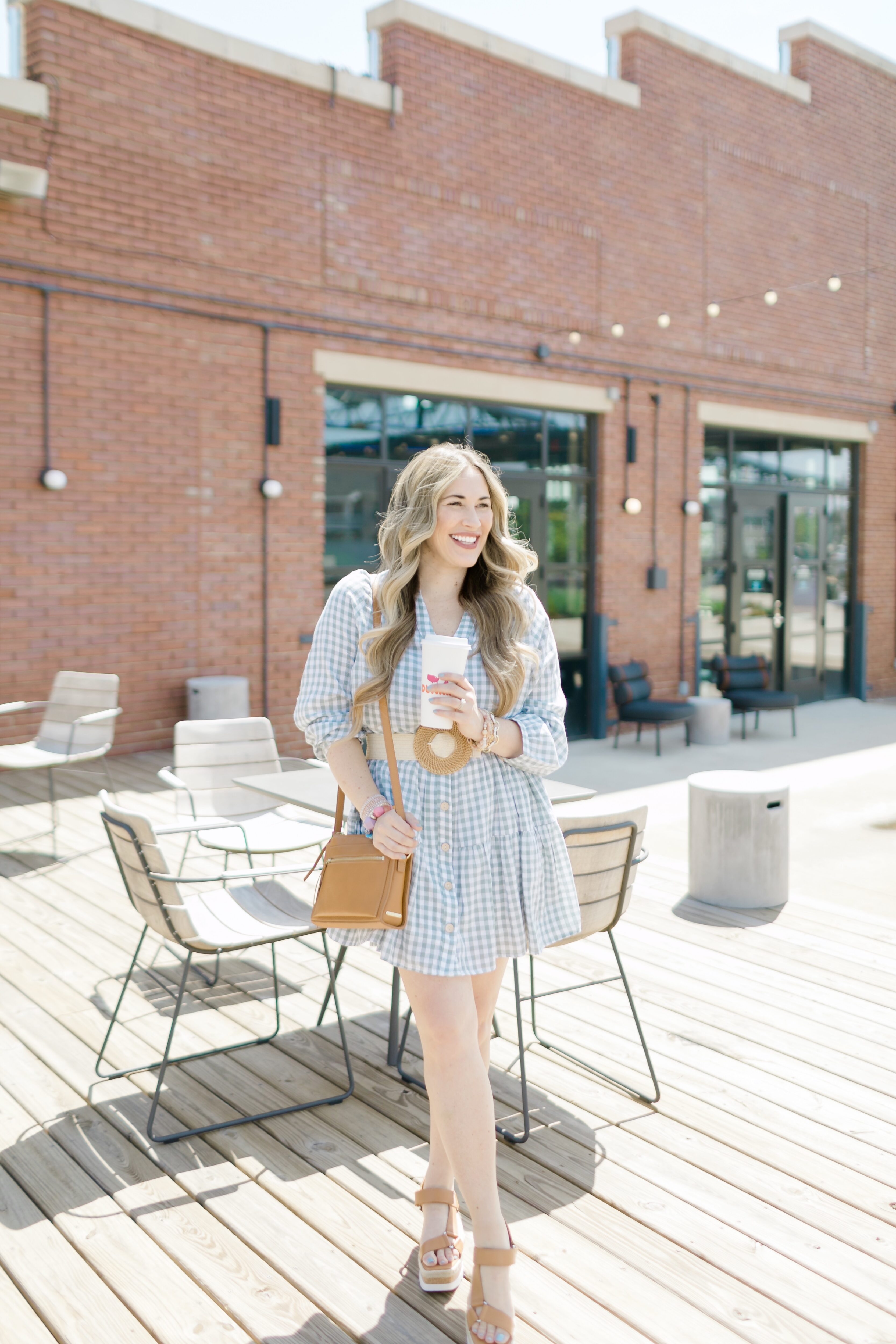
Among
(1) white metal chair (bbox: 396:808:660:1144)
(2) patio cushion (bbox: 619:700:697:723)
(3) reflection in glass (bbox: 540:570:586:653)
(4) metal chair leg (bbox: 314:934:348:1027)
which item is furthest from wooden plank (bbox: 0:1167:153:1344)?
(3) reflection in glass (bbox: 540:570:586:653)

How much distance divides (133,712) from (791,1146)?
238 inches

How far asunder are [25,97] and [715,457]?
289 inches

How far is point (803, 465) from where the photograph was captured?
13164 mm

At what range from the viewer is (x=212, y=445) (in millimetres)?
8266

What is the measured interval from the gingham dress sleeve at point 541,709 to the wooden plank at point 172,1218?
1135 mm

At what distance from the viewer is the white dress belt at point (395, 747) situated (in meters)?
2.26

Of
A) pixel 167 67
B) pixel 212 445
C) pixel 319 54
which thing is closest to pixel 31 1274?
pixel 212 445

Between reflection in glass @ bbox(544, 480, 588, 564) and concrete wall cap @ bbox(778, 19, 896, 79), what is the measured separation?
6.12m

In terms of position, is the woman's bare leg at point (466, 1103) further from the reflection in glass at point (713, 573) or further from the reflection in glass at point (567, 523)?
the reflection in glass at point (713, 573)

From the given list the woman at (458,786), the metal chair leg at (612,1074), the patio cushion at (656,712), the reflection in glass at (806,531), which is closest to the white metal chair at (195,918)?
the metal chair leg at (612,1074)

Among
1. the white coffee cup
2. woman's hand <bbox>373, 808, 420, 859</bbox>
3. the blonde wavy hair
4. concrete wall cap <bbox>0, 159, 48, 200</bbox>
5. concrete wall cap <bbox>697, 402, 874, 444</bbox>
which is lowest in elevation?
woman's hand <bbox>373, 808, 420, 859</bbox>

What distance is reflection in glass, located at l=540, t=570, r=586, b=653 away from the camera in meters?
10.6

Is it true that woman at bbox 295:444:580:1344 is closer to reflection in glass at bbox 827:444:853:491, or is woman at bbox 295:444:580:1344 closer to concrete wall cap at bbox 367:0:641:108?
concrete wall cap at bbox 367:0:641:108

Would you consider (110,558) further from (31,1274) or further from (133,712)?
(31,1274)
